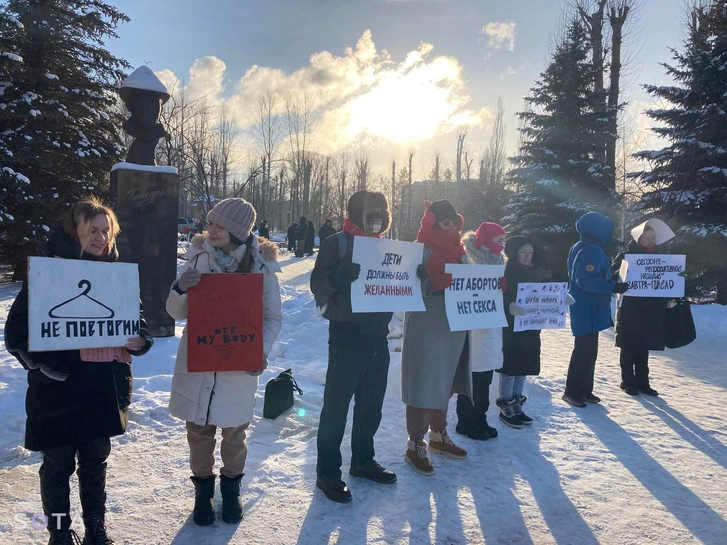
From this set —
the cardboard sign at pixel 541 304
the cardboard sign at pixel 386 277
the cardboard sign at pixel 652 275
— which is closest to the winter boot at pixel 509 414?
the cardboard sign at pixel 541 304

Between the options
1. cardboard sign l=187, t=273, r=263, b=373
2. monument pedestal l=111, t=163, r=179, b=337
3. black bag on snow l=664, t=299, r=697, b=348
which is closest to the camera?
cardboard sign l=187, t=273, r=263, b=373

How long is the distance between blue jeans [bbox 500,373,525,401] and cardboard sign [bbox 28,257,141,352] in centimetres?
364

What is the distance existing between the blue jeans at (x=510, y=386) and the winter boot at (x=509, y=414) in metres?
0.05

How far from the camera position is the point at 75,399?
2.55 meters

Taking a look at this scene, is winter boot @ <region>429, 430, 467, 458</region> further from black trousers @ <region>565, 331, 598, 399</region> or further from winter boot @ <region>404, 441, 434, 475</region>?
black trousers @ <region>565, 331, 598, 399</region>

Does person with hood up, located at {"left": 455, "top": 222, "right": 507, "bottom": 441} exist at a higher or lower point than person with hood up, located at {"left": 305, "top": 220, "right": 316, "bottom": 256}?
lower

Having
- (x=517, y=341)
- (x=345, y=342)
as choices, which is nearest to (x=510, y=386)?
(x=517, y=341)

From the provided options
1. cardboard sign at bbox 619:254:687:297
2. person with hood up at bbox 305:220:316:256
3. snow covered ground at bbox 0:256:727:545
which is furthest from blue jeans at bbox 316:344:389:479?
person with hood up at bbox 305:220:316:256

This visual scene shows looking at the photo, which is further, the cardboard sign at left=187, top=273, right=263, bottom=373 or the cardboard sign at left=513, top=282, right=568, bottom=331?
the cardboard sign at left=513, top=282, right=568, bottom=331

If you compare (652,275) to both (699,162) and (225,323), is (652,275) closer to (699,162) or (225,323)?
(225,323)

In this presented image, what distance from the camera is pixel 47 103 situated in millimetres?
11805

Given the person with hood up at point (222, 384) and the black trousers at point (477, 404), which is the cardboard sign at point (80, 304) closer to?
the person with hood up at point (222, 384)

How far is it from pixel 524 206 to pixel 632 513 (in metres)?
14.9

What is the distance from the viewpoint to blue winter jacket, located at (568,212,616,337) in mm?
5246
